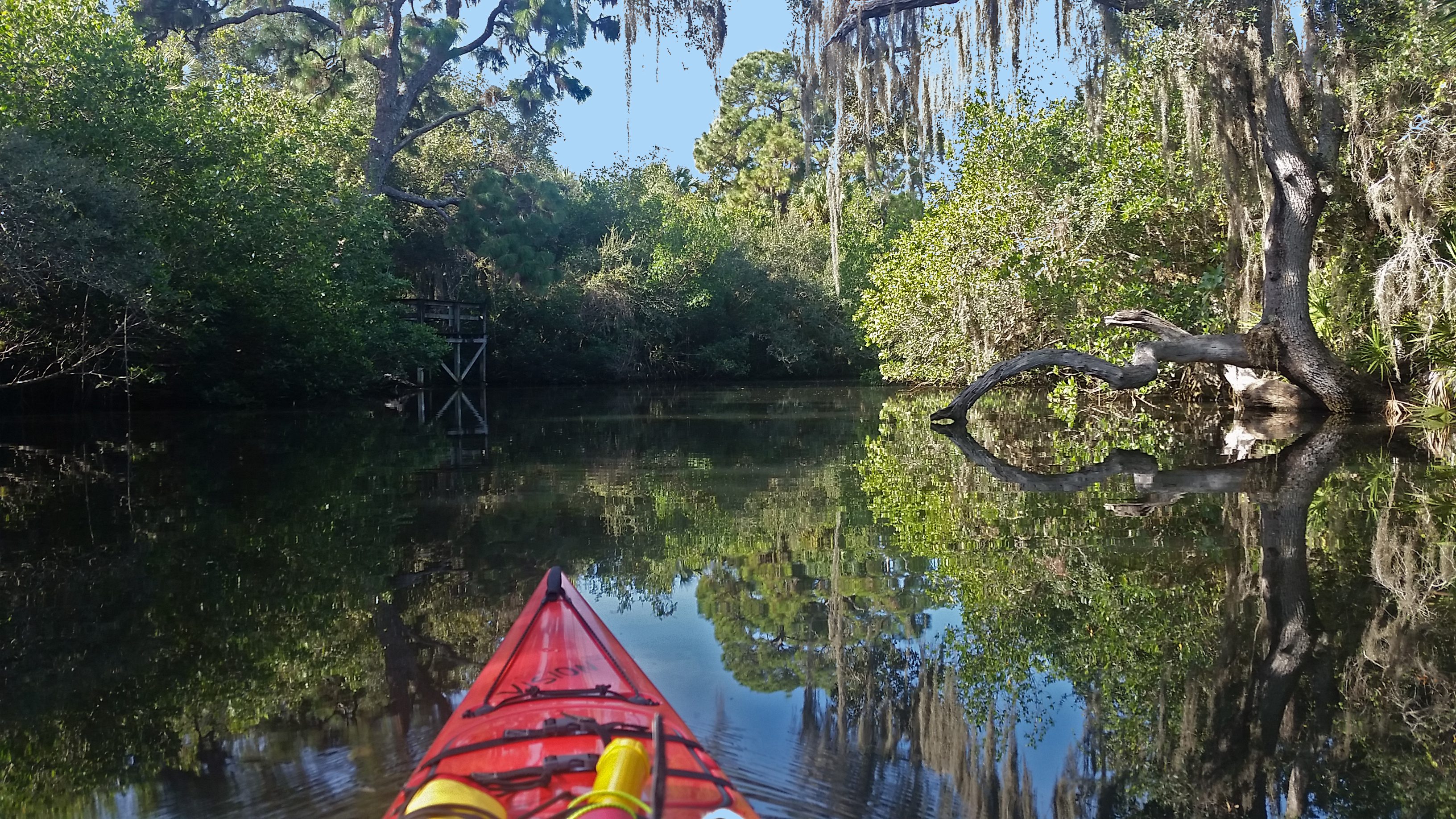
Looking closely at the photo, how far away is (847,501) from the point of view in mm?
8180

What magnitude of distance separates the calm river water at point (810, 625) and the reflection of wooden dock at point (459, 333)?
1786 cm

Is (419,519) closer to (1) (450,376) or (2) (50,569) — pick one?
(2) (50,569)

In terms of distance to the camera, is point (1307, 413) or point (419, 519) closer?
point (419, 519)

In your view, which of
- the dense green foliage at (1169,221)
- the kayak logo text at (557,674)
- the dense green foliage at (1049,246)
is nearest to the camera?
the kayak logo text at (557,674)

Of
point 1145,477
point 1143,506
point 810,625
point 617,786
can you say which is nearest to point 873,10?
point 1145,477

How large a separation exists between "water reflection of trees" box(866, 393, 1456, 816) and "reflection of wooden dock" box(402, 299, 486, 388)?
2176cm

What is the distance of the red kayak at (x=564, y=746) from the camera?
7.25ft

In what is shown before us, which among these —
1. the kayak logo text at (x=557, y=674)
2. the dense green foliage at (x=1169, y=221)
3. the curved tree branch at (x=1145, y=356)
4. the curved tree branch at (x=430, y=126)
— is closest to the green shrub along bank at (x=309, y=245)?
the curved tree branch at (x=430, y=126)

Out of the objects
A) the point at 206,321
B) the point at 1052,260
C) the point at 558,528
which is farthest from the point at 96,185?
the point at 1052,260

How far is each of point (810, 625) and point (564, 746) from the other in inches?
88.0

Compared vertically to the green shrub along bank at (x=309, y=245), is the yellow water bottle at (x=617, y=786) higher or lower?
lower

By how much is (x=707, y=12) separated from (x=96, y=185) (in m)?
9.99

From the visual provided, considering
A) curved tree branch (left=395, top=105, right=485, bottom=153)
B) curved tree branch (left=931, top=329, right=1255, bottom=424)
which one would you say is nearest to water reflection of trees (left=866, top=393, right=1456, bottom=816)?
curved tree branch (left=931, top=329, right=1255, bottom=424)

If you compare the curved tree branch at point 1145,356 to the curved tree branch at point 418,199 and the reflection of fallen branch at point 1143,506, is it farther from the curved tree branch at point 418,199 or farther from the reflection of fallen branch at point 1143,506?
the curved tree branch at point 418,199
